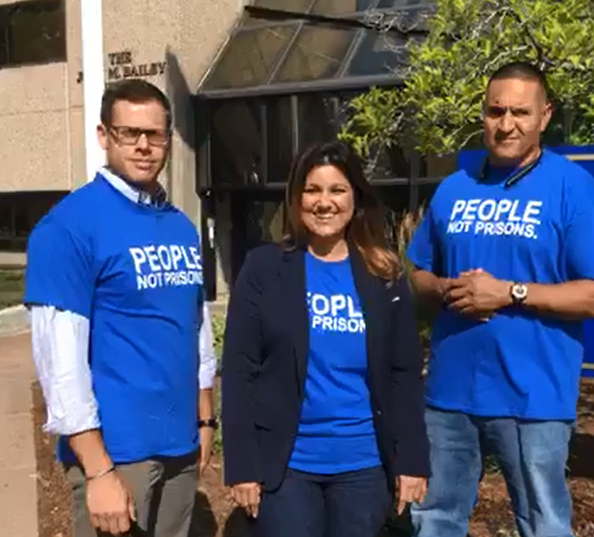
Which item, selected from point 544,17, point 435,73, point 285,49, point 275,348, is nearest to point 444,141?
point 435,73

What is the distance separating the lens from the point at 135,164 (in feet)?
9.79

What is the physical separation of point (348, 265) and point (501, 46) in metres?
2.66

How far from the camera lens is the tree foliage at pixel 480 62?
493 cm

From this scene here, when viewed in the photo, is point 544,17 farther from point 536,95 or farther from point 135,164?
point 135,164

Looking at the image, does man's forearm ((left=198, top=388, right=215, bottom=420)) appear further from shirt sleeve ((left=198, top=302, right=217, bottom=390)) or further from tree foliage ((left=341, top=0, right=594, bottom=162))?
tree foliage ((left=341, top=0, right=594, bottom=162))

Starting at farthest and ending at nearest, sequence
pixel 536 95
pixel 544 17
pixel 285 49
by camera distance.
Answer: pixel 285 49 < pixel 544 17 < pixel 536 95

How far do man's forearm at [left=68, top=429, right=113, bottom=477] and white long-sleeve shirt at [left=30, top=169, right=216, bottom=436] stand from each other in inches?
0.9

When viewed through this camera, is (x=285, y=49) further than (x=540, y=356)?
Yes

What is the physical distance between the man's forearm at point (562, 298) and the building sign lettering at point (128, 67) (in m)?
13.0

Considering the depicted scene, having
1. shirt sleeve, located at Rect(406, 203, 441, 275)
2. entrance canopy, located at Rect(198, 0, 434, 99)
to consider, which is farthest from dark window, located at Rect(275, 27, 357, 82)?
shirt sleeve, located at Rect(406, 203, 441, 275)

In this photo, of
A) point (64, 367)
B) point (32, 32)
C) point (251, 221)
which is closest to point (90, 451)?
point (64, 367)

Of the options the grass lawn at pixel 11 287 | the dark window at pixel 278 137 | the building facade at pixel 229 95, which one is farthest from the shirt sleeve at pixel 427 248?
the grass lawn at pixel 11 287

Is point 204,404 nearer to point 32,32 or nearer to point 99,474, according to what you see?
point 99,474

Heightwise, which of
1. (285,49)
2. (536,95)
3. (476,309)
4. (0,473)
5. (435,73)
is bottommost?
(0,473)
